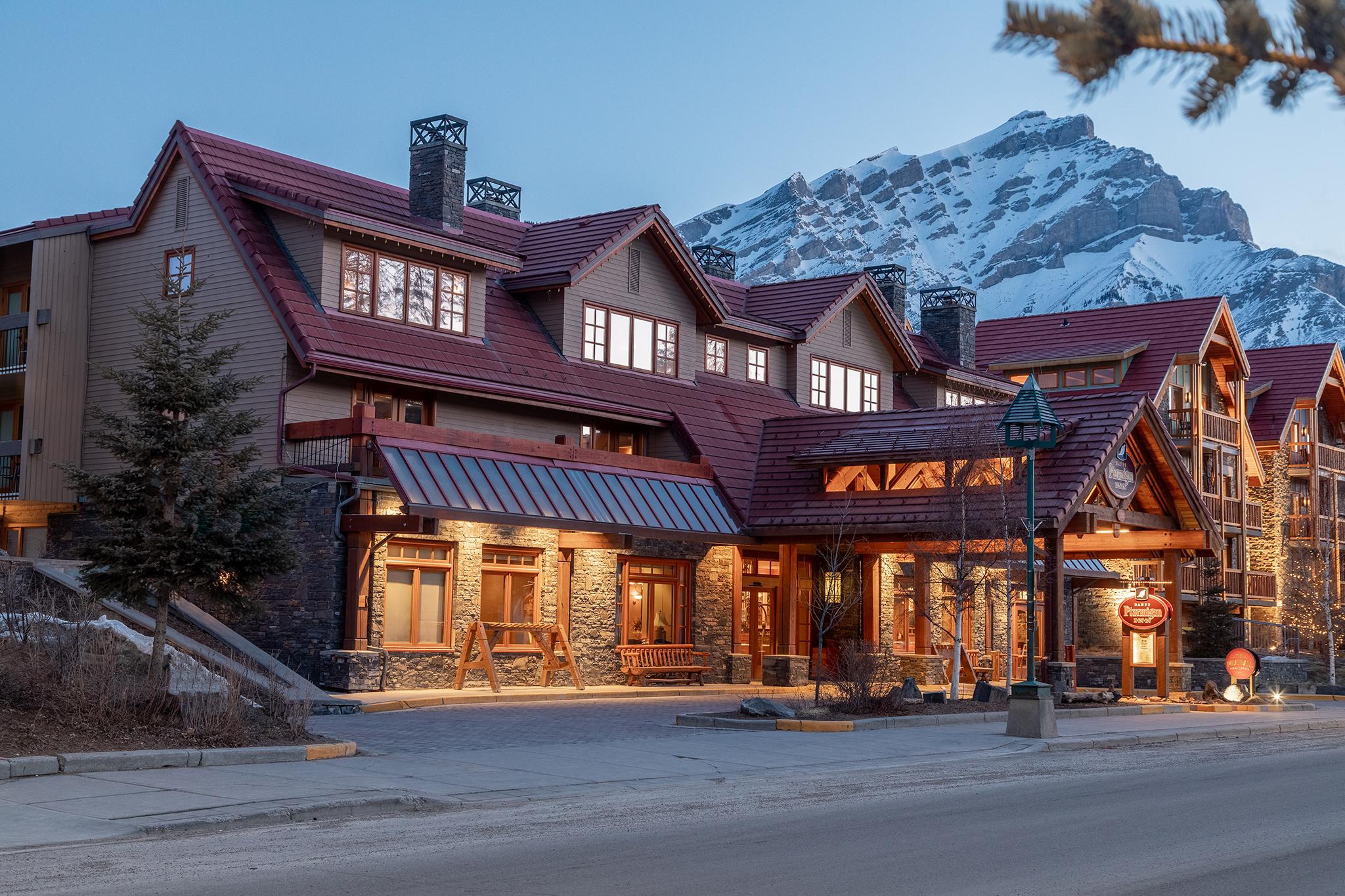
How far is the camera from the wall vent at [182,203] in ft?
97.3

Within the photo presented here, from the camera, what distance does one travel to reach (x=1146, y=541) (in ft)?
105

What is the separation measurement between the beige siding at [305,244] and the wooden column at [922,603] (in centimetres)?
1318

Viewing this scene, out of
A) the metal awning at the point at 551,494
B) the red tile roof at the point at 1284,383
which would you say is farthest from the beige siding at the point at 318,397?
the red tile roof at the point at 1284,383

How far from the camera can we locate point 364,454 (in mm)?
25594

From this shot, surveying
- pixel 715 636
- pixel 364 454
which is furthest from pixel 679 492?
pixel 364 454

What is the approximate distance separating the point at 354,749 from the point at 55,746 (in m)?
3.17

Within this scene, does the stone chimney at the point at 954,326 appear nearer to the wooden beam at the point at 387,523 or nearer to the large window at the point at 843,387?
the large window at the point at 843,387

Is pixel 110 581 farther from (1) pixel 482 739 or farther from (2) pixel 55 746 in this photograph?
(1) pixel 482 739

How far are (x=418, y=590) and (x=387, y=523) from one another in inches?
96.4

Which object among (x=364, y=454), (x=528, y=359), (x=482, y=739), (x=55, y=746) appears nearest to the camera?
(x=55, y=746)

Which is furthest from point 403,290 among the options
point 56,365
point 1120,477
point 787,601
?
point 1120,477

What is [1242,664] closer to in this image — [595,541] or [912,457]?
[912,457]

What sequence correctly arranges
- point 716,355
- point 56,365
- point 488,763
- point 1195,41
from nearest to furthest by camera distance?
point 1195,41, point 488,763, point 56,365, point 716,355

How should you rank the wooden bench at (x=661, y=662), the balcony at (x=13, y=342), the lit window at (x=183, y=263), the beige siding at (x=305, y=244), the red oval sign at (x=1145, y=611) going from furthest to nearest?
the wooden bench at (x=661, y=662) → the balcony at (x=13, y=342) → the red oval sign at (x=1145, y=611) → the lit window at (x=183, y=263) → the beige siding at (x=305, y=244)
